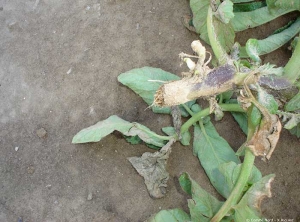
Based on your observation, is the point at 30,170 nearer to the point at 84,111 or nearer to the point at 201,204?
the point at 84,111

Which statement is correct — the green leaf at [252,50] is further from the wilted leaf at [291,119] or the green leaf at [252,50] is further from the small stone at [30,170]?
the small stone at [30,170]

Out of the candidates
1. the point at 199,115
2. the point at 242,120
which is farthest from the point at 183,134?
the point at 242,120

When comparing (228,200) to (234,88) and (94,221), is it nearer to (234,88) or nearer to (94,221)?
(234,88)

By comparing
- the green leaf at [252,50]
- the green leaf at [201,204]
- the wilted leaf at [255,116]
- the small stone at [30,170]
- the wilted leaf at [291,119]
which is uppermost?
the green leaf at [252,50]

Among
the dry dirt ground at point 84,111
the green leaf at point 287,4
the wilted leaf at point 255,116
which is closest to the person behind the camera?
the wilted leaf at point 255,116

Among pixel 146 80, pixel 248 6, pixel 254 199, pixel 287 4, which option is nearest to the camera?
pixel 254 199

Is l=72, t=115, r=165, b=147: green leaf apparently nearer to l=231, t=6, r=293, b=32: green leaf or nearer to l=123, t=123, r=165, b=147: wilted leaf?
l=123, t=123, r=165, b=147: wilted leaf

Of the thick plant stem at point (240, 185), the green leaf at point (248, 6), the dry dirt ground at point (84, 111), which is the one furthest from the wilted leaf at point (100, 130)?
the green leaf at point (248, 6)
